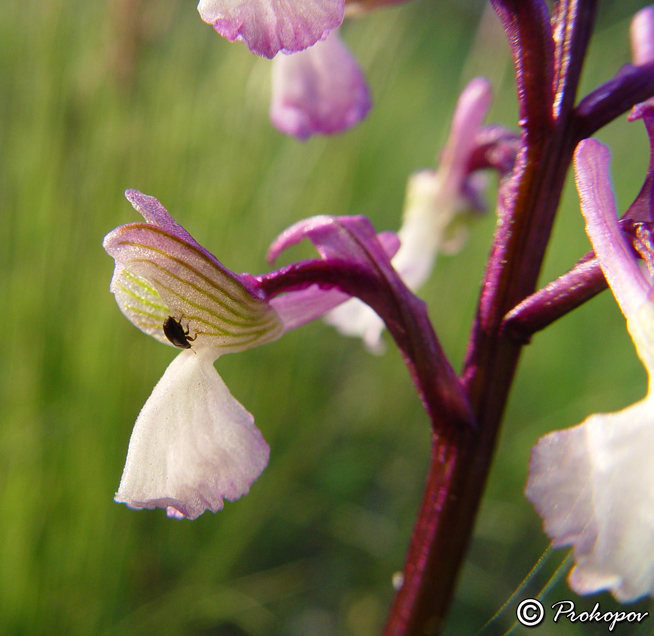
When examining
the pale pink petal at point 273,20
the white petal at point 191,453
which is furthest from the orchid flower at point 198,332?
the pale pink petal at point 273,20

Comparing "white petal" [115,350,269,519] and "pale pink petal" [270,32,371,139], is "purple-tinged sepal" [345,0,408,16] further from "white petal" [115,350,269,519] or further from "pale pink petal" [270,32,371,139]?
"white petal" [115,350,269,519]

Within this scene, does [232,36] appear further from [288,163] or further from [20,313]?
[288,163]

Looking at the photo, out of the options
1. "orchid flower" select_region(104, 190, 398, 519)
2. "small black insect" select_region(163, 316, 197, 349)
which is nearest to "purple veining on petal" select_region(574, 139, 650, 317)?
"orchid flower" select_region(104, 190, 398, 519)

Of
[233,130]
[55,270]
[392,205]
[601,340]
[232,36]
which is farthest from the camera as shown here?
[392,205]

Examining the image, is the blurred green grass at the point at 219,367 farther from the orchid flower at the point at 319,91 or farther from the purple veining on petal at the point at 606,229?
the purple veining on petal at the point at 606,229

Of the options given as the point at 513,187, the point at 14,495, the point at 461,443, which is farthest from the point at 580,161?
the point at 14,495

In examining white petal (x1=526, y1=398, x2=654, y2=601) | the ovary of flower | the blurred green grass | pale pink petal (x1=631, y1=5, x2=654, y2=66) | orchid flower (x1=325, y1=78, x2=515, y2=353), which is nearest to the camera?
white petal (x1=526, y1=398, x2=654, y2=601)
